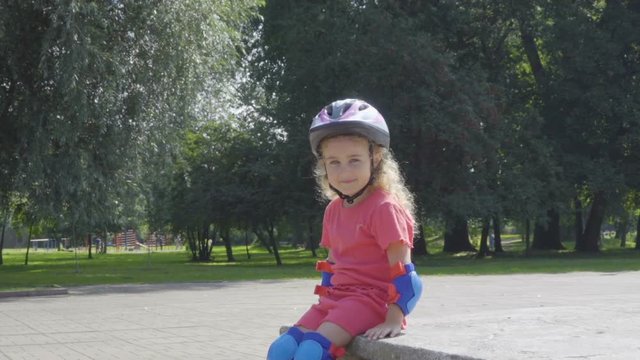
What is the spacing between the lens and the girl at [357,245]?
4031 mm

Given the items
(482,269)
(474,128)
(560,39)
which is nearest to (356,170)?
(482,269)

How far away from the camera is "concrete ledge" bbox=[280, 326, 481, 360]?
3414mm

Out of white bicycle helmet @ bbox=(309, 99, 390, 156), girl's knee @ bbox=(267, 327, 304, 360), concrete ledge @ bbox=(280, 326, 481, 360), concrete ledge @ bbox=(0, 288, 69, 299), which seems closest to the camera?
concrete ledge @ bbox=(280, 326, 481, 360)

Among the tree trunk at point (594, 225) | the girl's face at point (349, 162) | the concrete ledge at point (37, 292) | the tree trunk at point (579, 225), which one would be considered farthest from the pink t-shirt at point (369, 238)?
the tree trunk at point (594, 225)

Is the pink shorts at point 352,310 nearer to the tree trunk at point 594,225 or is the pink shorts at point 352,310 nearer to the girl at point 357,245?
the girl at point 357,245

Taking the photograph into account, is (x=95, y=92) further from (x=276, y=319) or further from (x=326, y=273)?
(x=326, y=273)

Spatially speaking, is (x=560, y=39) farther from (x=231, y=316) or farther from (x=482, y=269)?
(x=231, y=316)

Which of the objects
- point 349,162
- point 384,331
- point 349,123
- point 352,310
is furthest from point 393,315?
point 349,123

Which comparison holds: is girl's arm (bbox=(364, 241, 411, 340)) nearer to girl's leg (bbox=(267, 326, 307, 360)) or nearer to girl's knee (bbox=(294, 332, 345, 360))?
girl's knee (bbox=(294, 332, 345, 360))

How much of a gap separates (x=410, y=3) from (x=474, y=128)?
751 centimetres

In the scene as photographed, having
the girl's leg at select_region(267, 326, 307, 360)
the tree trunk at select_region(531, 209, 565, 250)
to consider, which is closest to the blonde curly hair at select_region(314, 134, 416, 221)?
the girl's leg at select_region(267, 326, 307, 360)

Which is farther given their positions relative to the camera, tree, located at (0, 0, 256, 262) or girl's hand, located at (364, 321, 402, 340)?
tree, located at (0, 0, 256, 262)

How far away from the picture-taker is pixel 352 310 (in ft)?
13.5

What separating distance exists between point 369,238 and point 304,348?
697 millimetres
